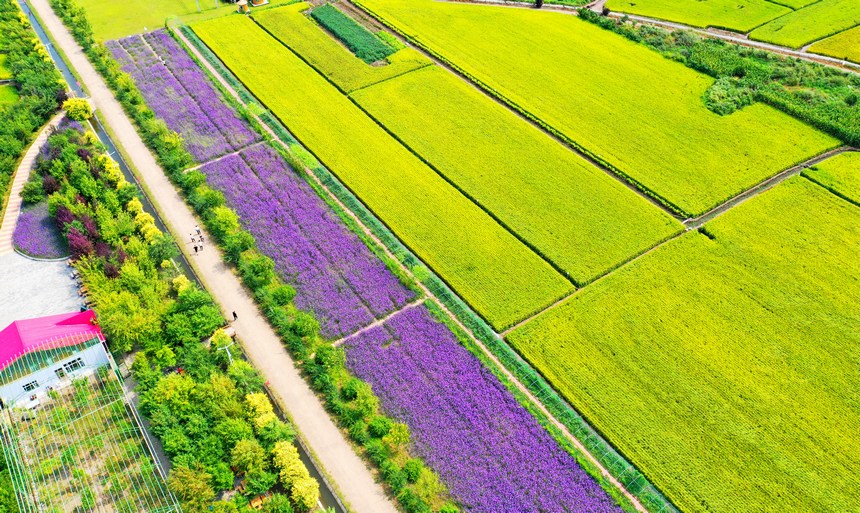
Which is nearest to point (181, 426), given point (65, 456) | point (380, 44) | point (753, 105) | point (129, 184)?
point (65, 456)

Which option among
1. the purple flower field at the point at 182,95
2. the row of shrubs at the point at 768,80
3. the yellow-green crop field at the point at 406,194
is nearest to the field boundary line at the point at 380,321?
the yellow-green crop field at the point at 406,194

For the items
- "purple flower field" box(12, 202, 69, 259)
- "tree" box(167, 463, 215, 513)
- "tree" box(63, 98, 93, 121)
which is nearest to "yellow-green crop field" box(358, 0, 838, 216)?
"tree" box(63, 98, 93, 121)

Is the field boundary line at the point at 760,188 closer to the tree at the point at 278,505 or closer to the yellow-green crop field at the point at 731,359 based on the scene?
the yellow-green crop field at the point at 731,359

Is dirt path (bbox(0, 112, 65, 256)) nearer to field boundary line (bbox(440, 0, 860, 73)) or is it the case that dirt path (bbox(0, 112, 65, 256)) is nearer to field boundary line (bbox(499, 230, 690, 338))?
field boundary line (bbox(499, 230, 690, 338))

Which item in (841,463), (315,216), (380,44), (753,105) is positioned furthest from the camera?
(380,44)

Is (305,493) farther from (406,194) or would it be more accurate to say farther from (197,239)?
(406,194)

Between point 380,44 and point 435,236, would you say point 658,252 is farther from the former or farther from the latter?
point 380,44
